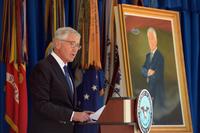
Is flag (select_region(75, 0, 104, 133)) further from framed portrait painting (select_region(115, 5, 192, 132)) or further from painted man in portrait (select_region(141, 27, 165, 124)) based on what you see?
painted man in portrait (select_region(141, 27, 165, 124))

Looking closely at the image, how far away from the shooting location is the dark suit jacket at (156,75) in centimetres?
458

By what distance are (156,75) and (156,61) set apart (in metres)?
0.14

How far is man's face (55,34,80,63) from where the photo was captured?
11.5ft

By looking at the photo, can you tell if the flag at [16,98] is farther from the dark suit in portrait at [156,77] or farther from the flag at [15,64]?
the dark suit in portrait at [156,77]

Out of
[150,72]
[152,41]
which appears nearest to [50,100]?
[150,72]

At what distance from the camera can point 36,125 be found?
3.37 metres

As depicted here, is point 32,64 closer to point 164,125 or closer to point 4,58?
point 4,58

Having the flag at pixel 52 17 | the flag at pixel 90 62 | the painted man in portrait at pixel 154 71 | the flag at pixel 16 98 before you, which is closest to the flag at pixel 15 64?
the flag at pixel 16 98

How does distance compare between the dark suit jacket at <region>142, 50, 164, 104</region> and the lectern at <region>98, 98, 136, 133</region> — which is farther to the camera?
the dark suit jacket at <region>142, 50, 164, 104</region>

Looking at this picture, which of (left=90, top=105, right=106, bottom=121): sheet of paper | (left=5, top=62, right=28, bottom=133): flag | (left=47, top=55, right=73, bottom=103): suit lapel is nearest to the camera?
(left=90, top=105, right=106, bottom=121): sheet of paper

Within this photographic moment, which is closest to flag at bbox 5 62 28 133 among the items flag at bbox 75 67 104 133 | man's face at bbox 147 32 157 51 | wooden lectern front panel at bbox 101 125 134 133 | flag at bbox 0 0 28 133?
flag at bbox 0 0 28 133

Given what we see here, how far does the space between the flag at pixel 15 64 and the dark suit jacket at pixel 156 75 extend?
115 cm

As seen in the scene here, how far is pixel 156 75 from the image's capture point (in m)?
4.64

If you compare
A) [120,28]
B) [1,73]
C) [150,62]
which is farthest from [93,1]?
[1,73]
